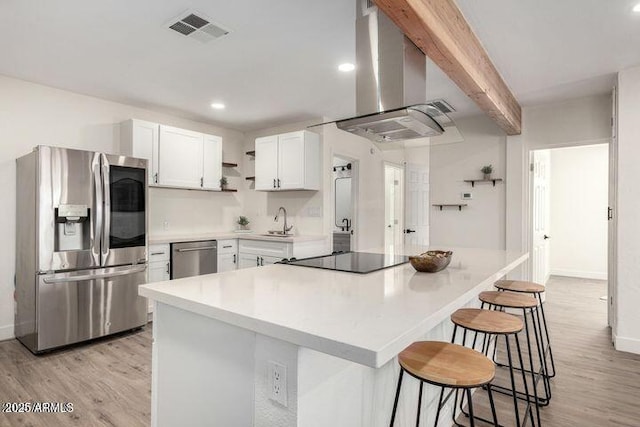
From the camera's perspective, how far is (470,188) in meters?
4.63

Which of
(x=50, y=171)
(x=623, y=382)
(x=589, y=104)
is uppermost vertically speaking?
(x=589, y=104)

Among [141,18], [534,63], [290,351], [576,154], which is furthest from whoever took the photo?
[576,154]

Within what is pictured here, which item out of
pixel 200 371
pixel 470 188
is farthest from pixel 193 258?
pixel 470 188

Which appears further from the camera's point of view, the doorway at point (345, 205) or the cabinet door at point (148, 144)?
the doorway at point (345, 205)

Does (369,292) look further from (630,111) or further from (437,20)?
(630,111)

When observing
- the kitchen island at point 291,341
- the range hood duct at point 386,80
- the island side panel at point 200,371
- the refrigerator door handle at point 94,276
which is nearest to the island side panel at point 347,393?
the kitchen island at point 291,341

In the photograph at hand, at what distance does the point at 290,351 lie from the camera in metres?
1.03

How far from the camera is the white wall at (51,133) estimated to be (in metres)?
3.35

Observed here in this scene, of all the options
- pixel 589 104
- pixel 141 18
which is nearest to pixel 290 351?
pixel 141 18

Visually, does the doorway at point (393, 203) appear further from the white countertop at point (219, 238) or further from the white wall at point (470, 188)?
the white countertop at point (219, 238)

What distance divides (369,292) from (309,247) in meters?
3.04

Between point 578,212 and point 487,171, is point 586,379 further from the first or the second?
point 578,212

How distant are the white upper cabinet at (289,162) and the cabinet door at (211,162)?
527 millimetres

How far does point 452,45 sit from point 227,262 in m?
3.62
